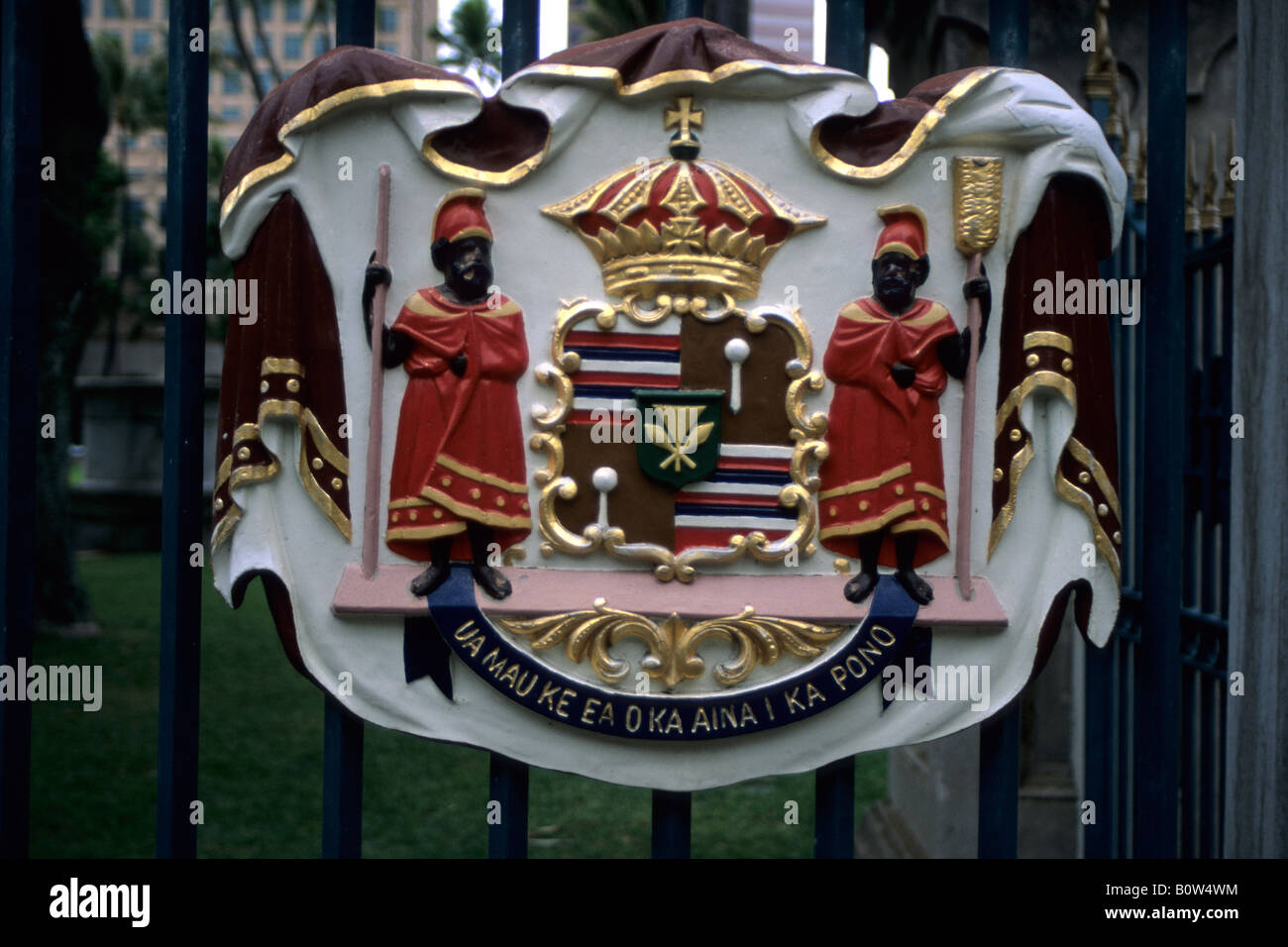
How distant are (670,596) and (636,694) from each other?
0.69 ft

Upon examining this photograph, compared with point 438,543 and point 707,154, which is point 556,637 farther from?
point 707,154

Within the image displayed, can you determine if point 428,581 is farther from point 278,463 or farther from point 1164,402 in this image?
point 1164,402

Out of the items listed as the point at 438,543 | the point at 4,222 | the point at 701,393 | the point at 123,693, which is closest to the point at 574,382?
the point at 701,393

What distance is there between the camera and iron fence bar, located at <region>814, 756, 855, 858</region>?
271cm

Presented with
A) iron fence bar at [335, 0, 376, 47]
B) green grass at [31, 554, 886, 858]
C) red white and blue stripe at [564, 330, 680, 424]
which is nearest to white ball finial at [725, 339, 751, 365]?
red white and blue stripe at [564, 330, 680, 424]

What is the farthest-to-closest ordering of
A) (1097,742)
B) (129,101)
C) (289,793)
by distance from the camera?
(129,101)
(289,793)
(1097,742)

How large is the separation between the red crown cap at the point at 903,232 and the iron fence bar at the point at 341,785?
4.83 feet

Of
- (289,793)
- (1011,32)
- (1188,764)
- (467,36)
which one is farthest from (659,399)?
(467,36)

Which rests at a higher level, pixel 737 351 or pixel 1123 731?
pixel 737 351

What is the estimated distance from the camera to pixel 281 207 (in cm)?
261

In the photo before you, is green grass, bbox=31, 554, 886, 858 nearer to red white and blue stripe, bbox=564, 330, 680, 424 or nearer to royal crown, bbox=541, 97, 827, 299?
red white and blue stripe, bbox=564, 330, 680, 424

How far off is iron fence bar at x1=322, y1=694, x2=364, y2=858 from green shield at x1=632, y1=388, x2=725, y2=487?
2.69 feet

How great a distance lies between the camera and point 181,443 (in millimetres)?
2660
